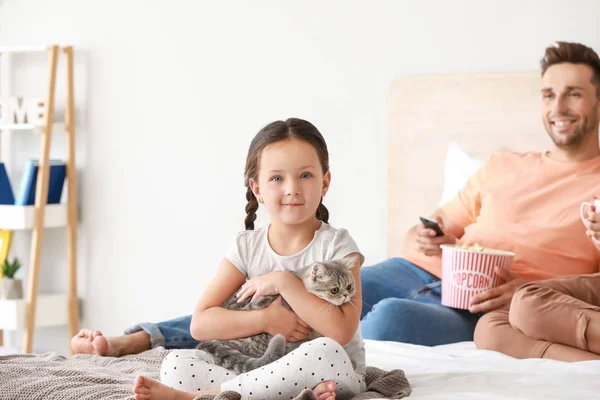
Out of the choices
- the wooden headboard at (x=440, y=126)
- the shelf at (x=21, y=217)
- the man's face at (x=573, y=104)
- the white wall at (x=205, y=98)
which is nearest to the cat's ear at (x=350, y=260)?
the man's face at (x=573, y=104)

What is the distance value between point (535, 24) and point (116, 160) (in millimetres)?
1688

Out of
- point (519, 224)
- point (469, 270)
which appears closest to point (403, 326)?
point (469, 270)

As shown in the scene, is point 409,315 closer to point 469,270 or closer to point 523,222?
point 469,270

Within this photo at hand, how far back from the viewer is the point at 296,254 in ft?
4.82

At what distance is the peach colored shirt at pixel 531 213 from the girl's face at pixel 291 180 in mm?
902

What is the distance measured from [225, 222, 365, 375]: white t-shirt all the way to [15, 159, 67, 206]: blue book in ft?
6.32

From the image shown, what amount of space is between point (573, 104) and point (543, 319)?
0.68 m

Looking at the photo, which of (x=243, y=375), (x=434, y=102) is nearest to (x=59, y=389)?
(x=243, y=375)

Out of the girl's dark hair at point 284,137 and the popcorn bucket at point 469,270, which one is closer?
the girl's dark hair at point 284,137

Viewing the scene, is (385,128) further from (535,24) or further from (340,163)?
(535,24)

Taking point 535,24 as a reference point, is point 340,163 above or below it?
below

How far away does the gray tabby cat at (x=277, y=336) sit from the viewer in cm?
136

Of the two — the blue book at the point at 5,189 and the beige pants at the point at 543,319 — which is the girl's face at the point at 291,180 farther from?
the blue book at the point at 5,189

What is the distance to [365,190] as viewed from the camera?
2908 millimetres
